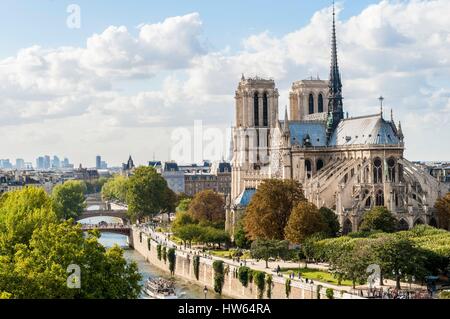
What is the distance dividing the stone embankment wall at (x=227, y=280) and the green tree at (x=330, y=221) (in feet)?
39.5

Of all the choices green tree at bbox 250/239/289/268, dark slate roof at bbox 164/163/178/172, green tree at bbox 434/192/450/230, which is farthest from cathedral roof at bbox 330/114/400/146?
dark slate roof at bbox 164/163/178/172

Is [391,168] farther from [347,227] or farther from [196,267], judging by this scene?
[196,267]

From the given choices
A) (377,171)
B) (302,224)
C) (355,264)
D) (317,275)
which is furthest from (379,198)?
(355,264)

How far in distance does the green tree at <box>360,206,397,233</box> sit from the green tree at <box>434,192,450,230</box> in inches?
273

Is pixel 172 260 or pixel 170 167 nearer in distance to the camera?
pixel 172 260

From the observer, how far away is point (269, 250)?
71062mm

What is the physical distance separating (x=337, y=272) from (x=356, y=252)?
200 cm

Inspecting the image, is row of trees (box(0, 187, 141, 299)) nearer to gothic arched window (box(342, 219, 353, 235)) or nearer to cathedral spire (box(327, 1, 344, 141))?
gothic arched window (box(342, 219, 353, 235))

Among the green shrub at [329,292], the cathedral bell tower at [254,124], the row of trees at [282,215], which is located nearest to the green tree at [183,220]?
the cathedral bell tower at [254,124]

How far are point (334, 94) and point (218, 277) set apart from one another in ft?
149

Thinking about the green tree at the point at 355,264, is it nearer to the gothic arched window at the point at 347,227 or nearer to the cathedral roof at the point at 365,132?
the gothic arched window at the point at 347,227

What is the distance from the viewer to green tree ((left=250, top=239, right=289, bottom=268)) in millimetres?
70875

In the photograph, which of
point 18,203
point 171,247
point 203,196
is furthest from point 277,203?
point 203,196

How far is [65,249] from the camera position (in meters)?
44.4
